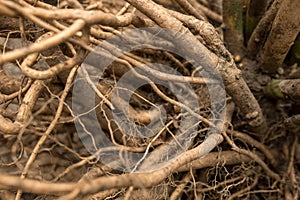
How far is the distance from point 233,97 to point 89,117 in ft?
1.19

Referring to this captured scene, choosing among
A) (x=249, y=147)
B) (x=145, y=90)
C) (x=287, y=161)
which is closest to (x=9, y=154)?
(x=145, y=90)

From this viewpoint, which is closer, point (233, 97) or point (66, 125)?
point (233, 97)

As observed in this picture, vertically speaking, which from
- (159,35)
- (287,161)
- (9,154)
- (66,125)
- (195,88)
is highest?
(159,35)

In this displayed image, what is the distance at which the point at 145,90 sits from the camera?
105 cm

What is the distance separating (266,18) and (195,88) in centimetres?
26

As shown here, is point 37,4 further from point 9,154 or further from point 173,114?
point 9,154

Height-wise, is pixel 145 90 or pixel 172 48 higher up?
pixel 172 48

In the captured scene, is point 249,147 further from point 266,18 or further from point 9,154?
point 9,154

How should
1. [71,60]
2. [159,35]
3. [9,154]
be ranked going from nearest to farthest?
[71,60], [159,35], [9,154]

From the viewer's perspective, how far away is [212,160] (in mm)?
946

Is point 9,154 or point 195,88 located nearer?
point 195,88

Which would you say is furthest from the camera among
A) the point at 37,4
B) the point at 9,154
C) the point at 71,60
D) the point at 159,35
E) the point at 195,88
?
the point at 9,154

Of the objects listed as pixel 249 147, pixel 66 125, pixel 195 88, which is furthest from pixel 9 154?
pixel 249 147

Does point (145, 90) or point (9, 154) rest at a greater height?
point (145, 90)
